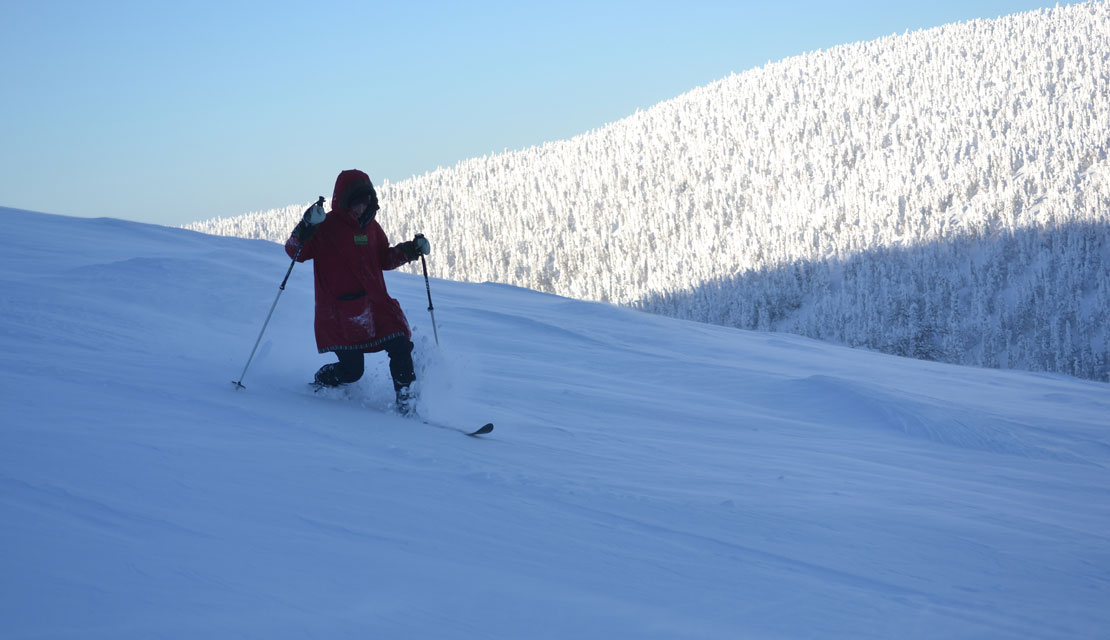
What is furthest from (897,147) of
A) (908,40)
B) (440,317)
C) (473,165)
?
(440,317)

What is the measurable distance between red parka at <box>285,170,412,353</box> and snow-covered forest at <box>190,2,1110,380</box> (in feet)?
106

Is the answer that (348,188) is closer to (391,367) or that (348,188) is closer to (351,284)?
(351,284)

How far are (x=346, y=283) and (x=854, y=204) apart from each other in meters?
51.2

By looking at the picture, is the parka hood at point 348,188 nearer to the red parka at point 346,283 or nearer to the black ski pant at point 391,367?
the red parka at point 346,283

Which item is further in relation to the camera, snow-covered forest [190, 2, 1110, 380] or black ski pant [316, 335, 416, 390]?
snow-covered forest [190, 2, 1110, 380]

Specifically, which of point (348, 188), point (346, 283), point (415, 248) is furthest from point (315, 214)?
point (415, 248)

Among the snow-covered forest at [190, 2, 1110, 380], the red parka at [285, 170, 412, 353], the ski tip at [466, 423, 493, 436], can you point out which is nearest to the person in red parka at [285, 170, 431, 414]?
the red parka at [285, 170, 412, 353]

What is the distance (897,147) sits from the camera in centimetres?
5619

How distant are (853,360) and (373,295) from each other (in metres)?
6.93

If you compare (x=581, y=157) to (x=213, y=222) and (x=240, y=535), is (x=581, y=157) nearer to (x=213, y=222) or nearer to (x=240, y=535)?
(x=213, y=222)

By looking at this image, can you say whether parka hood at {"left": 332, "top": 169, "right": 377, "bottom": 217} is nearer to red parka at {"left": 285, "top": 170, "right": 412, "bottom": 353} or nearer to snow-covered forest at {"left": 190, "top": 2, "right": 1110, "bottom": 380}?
red parka at {"left": 285, "top": 170, "right": 412, "bottom": 353}

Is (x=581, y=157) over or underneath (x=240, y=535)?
over

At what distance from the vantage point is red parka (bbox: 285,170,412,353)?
444 centimetres

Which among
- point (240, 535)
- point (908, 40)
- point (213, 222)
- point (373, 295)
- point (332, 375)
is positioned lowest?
point (240, 535)
